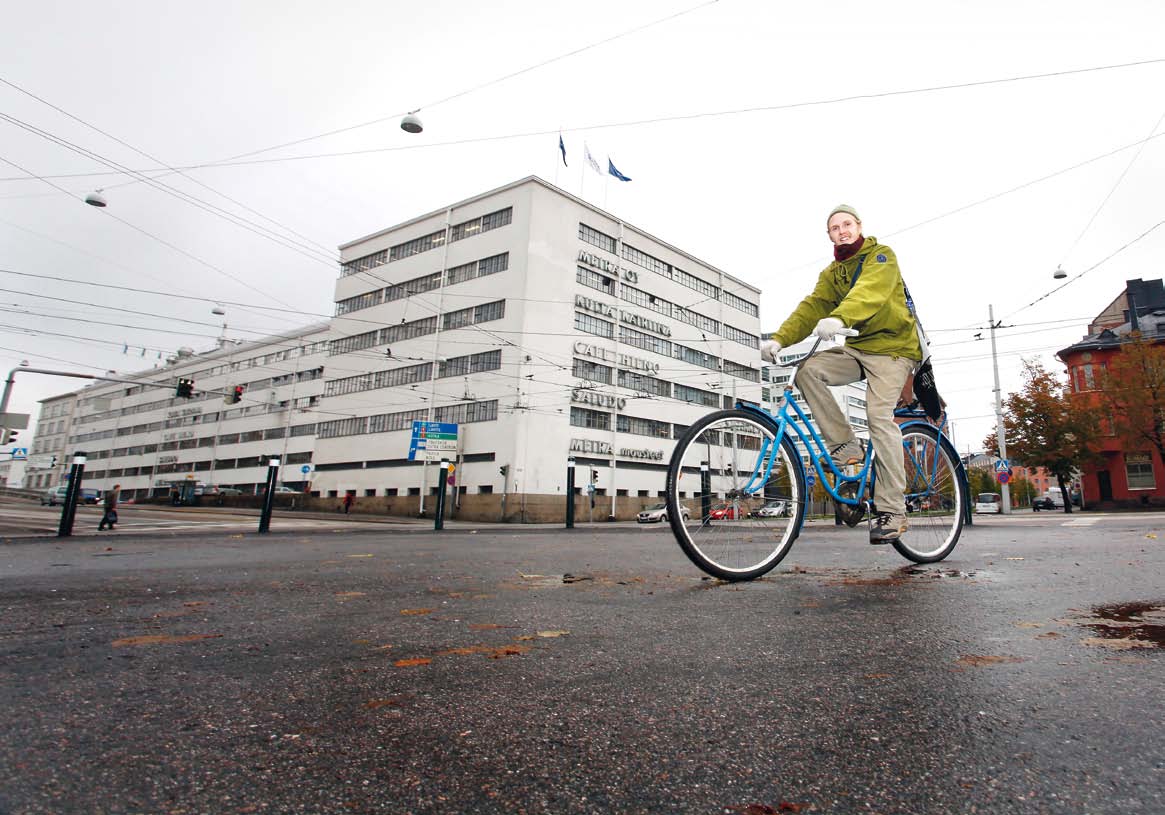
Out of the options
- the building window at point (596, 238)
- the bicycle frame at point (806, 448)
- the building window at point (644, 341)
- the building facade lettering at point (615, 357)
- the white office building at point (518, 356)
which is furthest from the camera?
the building window at point (644, 341)

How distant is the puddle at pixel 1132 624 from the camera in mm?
1700

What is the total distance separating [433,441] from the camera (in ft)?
117

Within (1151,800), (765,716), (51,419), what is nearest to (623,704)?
(765,716)

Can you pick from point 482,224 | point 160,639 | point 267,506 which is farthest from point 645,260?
point 160,639

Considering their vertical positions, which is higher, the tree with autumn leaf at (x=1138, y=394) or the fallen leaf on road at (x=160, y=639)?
the tree with autumn leaf at (x=1138, y=394)

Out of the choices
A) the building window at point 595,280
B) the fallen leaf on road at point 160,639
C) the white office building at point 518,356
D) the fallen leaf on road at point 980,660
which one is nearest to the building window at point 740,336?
the white office building at point 518,356

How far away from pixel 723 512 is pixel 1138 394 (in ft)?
133

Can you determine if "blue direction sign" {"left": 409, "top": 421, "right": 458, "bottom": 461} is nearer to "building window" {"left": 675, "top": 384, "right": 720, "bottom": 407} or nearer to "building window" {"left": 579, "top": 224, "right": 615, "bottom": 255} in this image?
"building window" {"left": 579, "top": 224, "right": 615, "bottom": 255}

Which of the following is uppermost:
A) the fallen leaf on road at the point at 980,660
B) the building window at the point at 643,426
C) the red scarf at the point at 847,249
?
the building window at the point at 643,426

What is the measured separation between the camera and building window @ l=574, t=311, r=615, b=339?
135 ft

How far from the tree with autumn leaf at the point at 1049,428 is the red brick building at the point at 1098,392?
3.70 feet

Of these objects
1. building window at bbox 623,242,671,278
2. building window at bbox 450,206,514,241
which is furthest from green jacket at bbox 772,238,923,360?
building window at bbox 623,242,671,278

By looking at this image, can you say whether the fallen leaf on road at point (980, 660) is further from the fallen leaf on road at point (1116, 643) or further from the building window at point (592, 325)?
the building window at point (592, 325)

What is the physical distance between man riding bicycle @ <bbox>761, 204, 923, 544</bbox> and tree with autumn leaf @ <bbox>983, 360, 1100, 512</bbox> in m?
39.3
